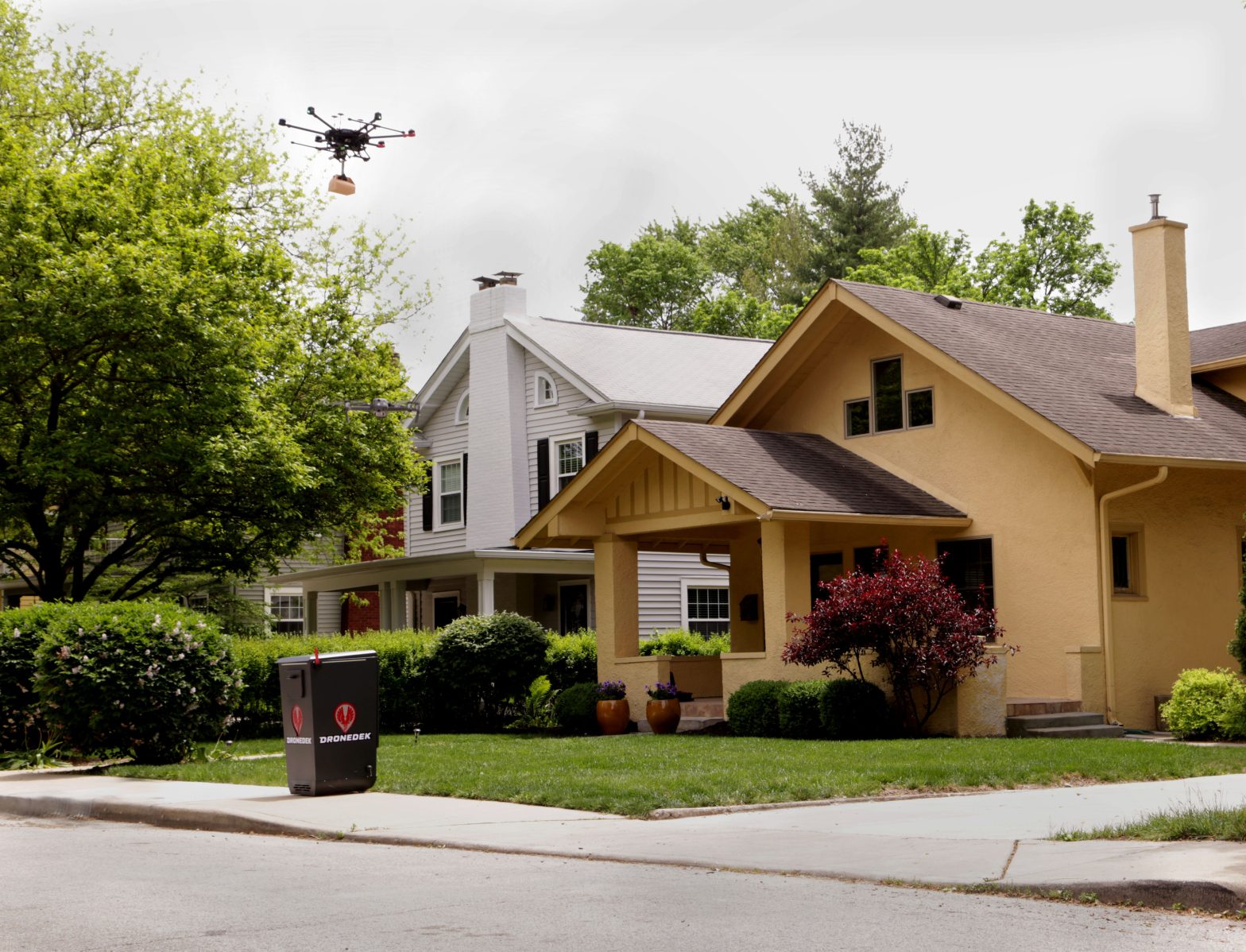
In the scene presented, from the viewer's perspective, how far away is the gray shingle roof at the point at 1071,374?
20.7 meters

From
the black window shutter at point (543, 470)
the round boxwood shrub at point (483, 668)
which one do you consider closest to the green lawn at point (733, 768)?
the round boxwood shrub at point (483, 668)

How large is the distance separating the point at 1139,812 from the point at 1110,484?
33.4 feet

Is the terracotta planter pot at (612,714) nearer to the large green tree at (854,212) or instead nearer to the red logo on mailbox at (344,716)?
the red logo on mailbox at (344,716)

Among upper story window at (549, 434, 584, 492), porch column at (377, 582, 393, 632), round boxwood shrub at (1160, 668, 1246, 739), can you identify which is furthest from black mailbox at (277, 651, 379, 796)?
porch column at (377, 582, 393, 632)

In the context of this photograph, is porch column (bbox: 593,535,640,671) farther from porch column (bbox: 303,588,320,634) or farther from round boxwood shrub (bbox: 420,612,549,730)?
porch column (bbox: 303,588,320,634)

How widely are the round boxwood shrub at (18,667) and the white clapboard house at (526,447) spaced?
12819 millimetres

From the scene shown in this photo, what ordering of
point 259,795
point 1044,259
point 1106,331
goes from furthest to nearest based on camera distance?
1. point 1044,259
2. point 1106,331
3. point 259,795

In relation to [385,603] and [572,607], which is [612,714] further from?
[385,603]

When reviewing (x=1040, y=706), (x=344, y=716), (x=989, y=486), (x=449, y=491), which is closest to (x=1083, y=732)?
(x=1040, y=706)

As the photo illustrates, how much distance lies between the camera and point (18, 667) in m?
19.5

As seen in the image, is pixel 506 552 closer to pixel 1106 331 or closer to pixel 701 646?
pixel 701 646

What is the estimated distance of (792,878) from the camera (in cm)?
923

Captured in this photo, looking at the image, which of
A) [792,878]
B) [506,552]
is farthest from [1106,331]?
[792,878]

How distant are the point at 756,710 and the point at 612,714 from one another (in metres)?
2.60
